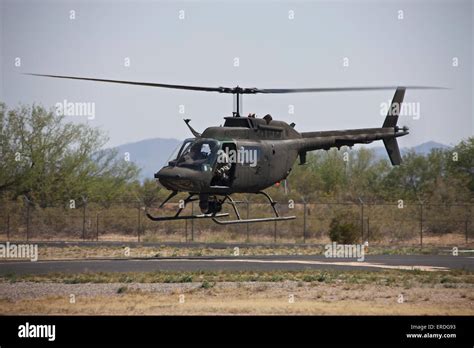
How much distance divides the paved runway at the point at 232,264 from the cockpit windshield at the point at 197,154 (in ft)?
12.6

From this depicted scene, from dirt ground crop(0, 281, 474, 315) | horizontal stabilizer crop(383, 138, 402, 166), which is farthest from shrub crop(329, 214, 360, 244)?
dirt ground crop(0, 281, 474, 315)

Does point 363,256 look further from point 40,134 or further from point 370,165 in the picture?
point 370,165

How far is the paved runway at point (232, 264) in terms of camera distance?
106ft

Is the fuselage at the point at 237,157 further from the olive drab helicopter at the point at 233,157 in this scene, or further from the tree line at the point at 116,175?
the tree line at the point at 116,175

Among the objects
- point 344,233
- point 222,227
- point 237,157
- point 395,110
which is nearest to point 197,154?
point 237,157

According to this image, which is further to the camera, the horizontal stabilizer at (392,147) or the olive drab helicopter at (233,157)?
the horizontal stabilizer at (392,147)

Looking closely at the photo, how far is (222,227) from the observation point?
188 ft

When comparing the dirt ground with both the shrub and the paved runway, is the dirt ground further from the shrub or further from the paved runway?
the shrub

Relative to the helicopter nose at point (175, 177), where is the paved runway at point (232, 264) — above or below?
below

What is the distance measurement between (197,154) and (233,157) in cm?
136

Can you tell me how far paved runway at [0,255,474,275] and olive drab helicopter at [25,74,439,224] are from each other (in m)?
1.88

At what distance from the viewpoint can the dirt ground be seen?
23.7m
